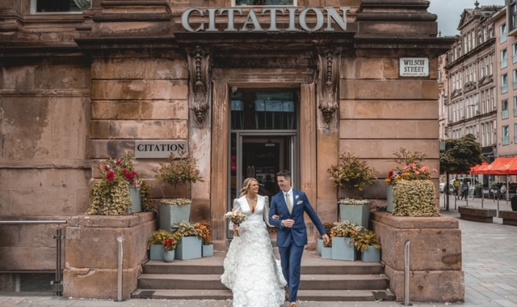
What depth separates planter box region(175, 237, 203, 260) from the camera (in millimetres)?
10133

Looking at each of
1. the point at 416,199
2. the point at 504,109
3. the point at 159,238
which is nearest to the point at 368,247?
the point at 416,199

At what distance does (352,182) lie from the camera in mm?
10961

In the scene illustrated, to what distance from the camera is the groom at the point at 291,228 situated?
797 cm

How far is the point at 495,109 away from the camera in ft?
200

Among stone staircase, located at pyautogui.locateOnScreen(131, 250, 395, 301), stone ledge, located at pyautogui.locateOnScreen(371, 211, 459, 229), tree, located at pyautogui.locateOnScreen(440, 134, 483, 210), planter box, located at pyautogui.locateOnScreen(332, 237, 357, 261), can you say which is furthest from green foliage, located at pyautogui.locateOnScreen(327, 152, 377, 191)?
tree, located at pyautogui.locateOnScreen(440, 134, 483, 210)

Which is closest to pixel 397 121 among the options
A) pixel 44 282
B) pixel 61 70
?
pixel 61 70

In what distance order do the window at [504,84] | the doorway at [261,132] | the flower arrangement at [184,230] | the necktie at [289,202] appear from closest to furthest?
the necktie at [289,202], the flower arrangement at [184,230], the doorway at [261,132], the window at [504,84]

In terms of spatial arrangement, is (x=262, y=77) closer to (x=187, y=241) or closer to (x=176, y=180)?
(x=176, y=180)

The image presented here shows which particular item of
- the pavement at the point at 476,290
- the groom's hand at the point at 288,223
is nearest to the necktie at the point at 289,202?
the groom's hand at the point at 288,223

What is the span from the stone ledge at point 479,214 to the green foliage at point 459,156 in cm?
595

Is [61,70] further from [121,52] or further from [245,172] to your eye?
[245,172]

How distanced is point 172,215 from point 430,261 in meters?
5.01

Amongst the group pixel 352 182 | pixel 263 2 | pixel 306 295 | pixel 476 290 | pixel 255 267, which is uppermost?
pixel 263 2

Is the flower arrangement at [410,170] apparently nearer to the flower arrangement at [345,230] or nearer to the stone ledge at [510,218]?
the flower arrangement at [345,230]
